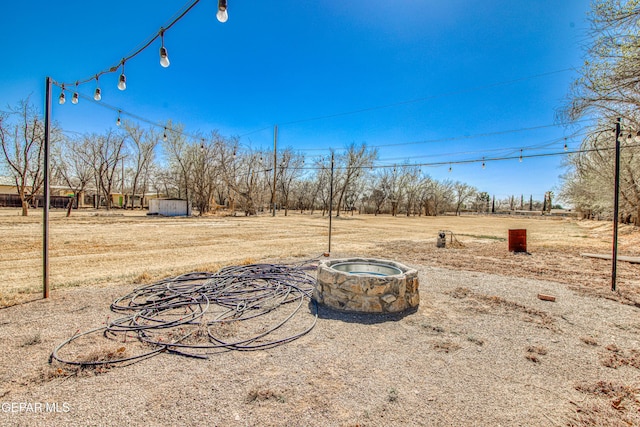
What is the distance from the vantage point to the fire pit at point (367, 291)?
13.0ft

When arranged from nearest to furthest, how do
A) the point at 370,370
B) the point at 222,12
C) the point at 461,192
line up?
the point at 370,370, the point at 222,12, the point at 461,192

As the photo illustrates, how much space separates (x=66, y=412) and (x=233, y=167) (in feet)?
95.6

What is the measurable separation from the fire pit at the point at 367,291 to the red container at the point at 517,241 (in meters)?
7.61

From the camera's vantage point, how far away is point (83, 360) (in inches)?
101

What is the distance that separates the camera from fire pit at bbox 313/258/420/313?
3.96 m

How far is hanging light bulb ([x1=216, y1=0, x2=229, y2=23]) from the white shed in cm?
2564

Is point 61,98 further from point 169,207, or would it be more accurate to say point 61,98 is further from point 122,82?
point 169,207

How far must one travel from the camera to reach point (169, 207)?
25.4m

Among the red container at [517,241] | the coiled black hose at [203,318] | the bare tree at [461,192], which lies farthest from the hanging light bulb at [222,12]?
the bare tree at [461,192]

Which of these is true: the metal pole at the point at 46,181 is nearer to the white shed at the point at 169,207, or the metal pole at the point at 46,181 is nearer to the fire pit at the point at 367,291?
the fire pit at the point at 367,291

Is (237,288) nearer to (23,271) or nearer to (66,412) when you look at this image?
(66,412)

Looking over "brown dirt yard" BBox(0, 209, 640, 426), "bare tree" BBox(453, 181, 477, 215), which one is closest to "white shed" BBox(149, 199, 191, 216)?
"brown dirt yard" BBox(0, 209, 640, 426)

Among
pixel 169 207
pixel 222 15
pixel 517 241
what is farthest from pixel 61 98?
pixel 169 207

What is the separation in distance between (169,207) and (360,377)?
26.7 metres
